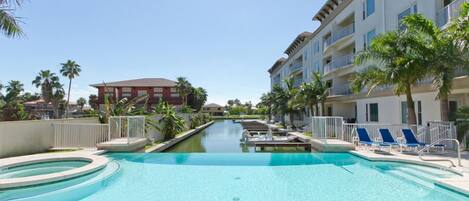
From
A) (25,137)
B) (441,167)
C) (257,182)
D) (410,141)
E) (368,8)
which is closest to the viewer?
(257,182)

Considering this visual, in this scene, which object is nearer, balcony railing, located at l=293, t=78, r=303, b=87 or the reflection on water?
the reflection on water

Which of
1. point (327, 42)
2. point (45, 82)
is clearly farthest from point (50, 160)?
point (45, 82)

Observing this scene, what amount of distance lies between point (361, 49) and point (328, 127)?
10358 millimetres

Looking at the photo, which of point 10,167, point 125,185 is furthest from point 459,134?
point 10,167

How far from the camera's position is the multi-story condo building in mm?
15602

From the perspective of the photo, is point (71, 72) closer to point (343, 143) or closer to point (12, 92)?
point (12, 92)

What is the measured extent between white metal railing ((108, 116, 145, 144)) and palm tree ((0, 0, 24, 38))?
5772 millimetres

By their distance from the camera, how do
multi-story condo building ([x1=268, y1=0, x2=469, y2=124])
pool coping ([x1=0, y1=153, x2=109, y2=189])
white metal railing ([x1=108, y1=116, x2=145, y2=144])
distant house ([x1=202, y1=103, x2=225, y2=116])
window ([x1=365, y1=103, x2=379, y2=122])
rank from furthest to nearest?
1. distant house ([x1=202, y1=103, x2=225, y2=116])
2. window ([x1=365, y1=103, x2=379, y2=122])
3. multi-story condo building ([x1=268, y1=0, x2=469, y2=124])
4. white metal railing ([x1=108, y1=116, x2=145, y2=144])
5. pool coping ([x1=0, y1=153, x2=109, y2=189])

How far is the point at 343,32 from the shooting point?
26297 mm

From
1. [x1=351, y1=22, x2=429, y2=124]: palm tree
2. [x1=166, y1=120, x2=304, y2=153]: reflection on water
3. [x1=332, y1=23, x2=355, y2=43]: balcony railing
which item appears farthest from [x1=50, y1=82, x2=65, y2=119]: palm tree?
[x1=351, y1=22, x2=429, y2=124]: palm tree

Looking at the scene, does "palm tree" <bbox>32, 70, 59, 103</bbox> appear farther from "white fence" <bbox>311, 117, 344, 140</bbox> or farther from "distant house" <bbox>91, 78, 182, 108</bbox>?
"white fence" <bbox>311, 117, 344, 140</bbox>

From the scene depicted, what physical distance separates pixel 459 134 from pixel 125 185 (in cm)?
1295

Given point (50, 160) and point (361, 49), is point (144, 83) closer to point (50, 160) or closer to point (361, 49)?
point (361, 49)

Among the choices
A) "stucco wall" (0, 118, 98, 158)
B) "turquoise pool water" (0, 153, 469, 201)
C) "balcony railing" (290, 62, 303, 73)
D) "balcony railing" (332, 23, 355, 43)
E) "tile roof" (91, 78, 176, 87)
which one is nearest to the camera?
"turquoise pool water" (0, 153, 469, 201)
